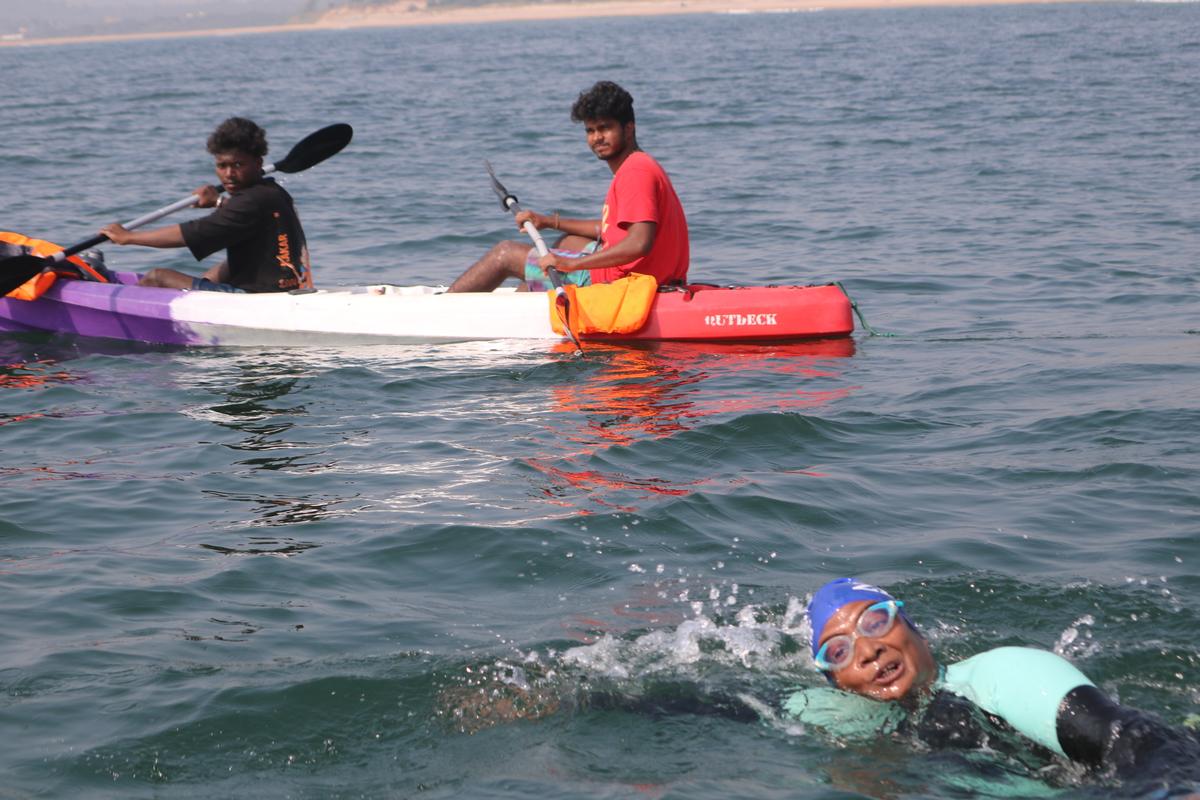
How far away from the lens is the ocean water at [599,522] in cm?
404

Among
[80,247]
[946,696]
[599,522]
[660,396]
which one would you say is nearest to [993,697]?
[946,696]

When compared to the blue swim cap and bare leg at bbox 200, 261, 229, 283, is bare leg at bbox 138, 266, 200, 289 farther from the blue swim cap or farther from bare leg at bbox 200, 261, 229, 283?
the blue swim cap

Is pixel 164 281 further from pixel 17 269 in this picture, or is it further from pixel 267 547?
pixel 267 547

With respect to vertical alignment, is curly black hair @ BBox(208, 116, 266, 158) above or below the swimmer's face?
above

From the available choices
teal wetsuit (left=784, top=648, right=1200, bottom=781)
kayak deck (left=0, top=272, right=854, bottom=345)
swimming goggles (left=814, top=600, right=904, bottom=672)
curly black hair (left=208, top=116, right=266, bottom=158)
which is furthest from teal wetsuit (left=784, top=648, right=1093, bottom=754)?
curly black hair (left=208, top=116, right=266, bottom=158)

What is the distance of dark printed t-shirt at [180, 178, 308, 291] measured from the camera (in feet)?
27.3

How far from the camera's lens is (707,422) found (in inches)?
274

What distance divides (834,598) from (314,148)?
6.66 m

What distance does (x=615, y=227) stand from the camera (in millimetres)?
8227

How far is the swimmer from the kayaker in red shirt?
4351 mm

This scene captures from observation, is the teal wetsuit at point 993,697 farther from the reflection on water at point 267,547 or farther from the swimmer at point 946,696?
the reflection on water at point 267,547

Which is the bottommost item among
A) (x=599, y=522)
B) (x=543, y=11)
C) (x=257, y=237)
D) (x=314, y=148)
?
(x=599, y=522)

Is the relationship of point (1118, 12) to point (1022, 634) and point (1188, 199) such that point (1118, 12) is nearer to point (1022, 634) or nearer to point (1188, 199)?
point (1188, 199)

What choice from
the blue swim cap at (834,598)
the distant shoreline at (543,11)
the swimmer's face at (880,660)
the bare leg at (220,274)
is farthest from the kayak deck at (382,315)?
the distant shoreline at (543,11)
